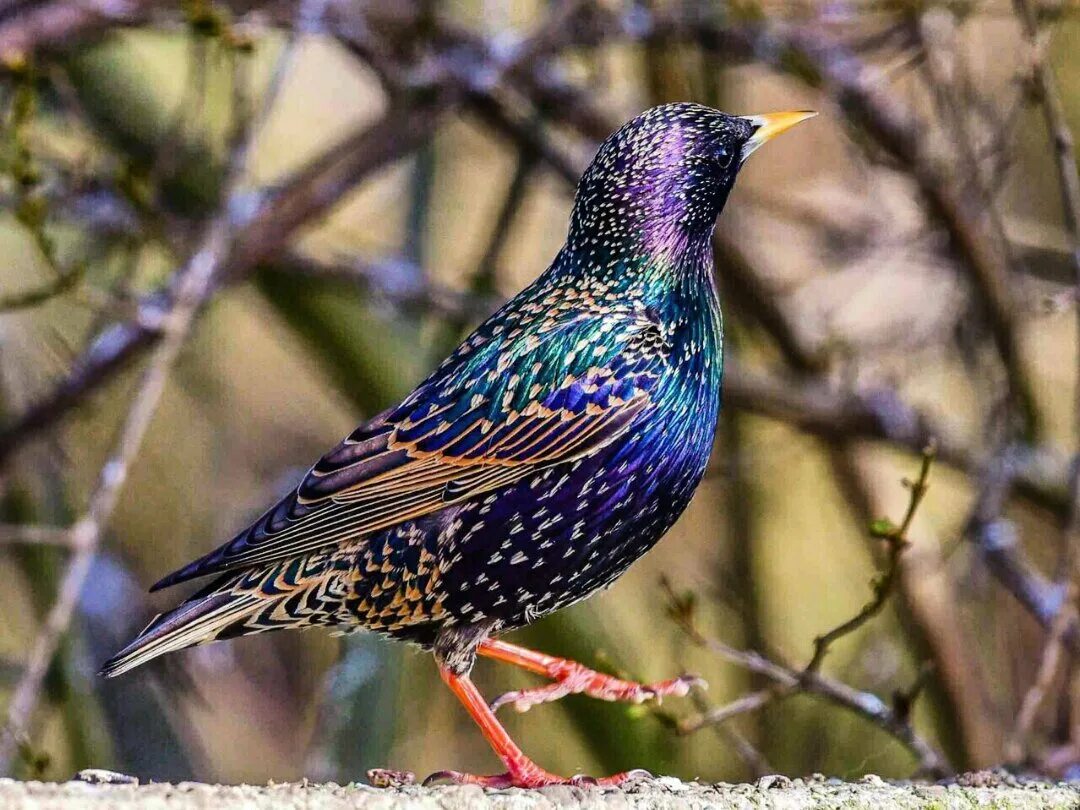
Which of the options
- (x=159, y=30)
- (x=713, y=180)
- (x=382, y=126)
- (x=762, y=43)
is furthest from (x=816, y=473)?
(x=713, y=180)

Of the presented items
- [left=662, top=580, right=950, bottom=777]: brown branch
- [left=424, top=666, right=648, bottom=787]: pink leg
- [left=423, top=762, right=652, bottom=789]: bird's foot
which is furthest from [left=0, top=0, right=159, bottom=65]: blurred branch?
[left=423, top=762, right=652, bottom=789]: bird's foot

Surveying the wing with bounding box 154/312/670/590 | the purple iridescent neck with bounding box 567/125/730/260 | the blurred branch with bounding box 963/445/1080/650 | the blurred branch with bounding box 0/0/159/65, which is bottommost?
the blurred branch with bounding box 963/445/1080/650

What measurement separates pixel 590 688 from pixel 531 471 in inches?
19.2

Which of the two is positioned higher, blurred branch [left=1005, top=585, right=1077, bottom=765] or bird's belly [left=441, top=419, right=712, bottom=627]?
bird's belly [left=441, top=419, right=712, bottom=627]

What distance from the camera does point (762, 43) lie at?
5.54 meters

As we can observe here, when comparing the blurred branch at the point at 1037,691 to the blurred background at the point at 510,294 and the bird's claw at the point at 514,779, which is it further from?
the bird's claw at the point at 514,779

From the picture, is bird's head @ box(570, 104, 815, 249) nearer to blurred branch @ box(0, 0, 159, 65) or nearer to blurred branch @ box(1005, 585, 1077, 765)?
blurred branch @ box(1005, 585, 1077, 765)

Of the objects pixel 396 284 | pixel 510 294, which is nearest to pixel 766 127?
pixel 396 284

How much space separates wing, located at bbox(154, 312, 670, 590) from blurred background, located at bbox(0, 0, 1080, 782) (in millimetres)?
1161

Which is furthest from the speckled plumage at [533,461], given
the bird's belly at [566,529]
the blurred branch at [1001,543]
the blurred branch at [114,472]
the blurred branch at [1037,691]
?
the blurred branch at [1001,543]

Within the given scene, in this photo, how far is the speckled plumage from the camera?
111 inches

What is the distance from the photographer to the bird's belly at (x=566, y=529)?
9.15 feet

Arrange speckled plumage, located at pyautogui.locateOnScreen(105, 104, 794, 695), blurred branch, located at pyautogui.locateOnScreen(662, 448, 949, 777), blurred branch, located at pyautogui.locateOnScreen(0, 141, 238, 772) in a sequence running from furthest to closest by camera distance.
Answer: blurred branch, located at pyautogui.locateOnScreen(0, 141, 238, 772)
blurred branch, located at pyautogui.locateOnScreen(662, 448, 949, 777)
speckled plumage, located at pyautogui.locateOnScreen(105, 104, 794, 695)

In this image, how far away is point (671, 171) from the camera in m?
3.02
